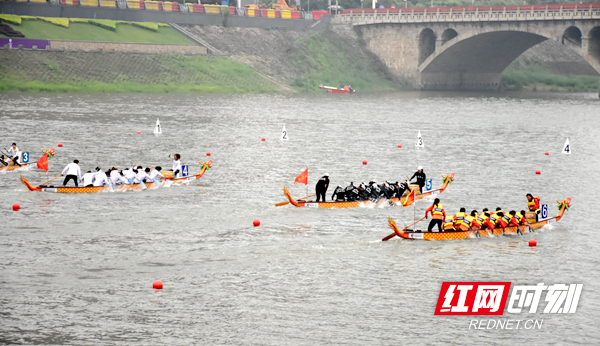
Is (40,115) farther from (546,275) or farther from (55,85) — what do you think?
(546,275)

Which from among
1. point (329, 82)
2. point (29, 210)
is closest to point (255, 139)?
point (29, 210)

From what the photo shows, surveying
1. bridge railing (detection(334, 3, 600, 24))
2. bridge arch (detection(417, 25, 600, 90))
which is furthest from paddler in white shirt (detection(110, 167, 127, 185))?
bridge arch (detection(417, 25, 600, 90))

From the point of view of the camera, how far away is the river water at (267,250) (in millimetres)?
20594

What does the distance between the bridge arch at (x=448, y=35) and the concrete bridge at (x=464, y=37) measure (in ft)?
0.43

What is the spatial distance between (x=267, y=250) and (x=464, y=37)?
310 ft

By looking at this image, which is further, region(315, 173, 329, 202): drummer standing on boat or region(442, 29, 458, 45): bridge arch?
region(442, 29, 458, 45): bridge arch

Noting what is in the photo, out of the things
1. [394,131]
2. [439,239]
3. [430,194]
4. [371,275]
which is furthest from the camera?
[394,131]

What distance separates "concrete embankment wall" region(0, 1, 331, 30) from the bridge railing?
281 inches

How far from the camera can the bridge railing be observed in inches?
3986

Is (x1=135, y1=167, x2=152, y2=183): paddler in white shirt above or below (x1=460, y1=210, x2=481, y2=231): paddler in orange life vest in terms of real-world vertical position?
above

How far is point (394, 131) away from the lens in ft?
216

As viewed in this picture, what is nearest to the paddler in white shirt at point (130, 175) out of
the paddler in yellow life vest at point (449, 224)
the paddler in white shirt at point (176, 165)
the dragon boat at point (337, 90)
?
the paddler in white shirt at point (176, 165)

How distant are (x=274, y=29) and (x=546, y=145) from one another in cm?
7265

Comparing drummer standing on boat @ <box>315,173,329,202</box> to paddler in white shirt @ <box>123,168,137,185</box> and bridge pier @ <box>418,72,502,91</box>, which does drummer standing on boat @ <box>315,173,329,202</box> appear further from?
bridge pier @ <box>418,72,502,91</box>
